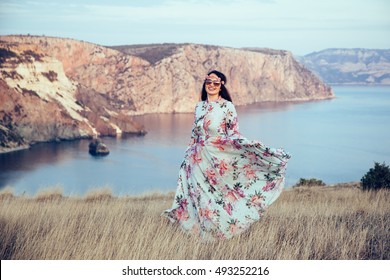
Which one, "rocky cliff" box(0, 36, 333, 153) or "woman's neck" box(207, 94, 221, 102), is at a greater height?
"woman's neck" box(207, 94, 221, 102)

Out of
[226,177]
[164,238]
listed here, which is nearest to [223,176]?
[226,177]

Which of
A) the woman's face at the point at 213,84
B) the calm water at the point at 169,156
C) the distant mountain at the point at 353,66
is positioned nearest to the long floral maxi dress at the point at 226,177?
the woman's face at the point at 213,84

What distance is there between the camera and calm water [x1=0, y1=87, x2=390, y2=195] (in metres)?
45.3

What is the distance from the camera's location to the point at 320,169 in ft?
160

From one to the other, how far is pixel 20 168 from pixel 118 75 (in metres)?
86.2

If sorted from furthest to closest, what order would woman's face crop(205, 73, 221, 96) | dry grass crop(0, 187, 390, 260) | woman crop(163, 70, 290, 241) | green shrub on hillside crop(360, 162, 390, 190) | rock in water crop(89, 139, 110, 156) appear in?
rock in water crop(89, 139, 110, 156), green shrub on hillside crop(360, 162, 390, 190), woman's face crop(205, 73, 221, 96), woman crop(163, 70, 290, 241), dry grass crop(0, 187, 390, 260)

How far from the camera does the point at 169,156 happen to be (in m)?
60.2

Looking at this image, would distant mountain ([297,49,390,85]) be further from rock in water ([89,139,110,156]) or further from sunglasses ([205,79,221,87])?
sunglasses ([205,79,221,87])

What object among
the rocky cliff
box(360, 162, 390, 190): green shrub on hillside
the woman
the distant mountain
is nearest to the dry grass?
the woman

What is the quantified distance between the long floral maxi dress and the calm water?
78.4 ft

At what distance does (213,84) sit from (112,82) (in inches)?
5292

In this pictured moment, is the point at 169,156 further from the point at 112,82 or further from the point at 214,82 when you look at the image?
the point at 112,82

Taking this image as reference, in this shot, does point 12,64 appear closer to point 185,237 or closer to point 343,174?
point 343,174

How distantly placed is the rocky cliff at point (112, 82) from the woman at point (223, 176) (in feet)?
226
